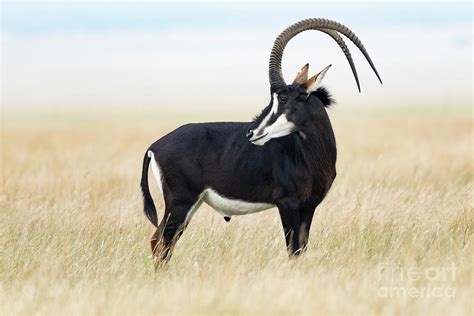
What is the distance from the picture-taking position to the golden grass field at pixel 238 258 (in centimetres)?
777

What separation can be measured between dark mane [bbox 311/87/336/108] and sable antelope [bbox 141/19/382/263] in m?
0.01

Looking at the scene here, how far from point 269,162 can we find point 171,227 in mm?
1309

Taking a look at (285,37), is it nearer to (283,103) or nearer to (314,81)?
→ (314,81)

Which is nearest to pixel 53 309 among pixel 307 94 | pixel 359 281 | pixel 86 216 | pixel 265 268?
pixel 265 268

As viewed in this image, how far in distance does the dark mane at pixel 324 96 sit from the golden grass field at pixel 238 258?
164 cm

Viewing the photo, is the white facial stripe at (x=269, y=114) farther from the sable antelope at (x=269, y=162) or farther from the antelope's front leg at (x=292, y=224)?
the antelope's front leg at (x=292, y=224)

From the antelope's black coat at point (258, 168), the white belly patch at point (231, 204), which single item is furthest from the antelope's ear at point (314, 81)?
the white belly patch at point (231, 204)

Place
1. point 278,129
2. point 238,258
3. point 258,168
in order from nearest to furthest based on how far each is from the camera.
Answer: point 238,258, point 278,129, point 258,168

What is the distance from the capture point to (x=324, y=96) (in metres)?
9.88

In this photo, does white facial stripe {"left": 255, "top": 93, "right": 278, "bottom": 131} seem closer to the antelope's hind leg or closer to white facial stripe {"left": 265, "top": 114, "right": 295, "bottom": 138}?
white facial stripe {"left": 265, "top": 114, "right": 295, "bottom": 138}

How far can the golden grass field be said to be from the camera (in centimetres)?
777

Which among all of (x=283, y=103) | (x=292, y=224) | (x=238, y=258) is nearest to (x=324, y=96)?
(x=283, y=103)

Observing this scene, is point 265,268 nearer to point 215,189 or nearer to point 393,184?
point 215,189

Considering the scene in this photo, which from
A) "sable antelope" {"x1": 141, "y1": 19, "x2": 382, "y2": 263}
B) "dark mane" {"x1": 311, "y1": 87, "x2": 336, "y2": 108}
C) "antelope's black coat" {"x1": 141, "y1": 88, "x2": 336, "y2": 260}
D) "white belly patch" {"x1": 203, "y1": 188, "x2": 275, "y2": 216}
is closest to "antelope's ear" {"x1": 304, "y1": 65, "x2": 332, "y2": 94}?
"sable antelope" {"x1": 141, "y1": 19, "x2": 382, "y2": 263}
